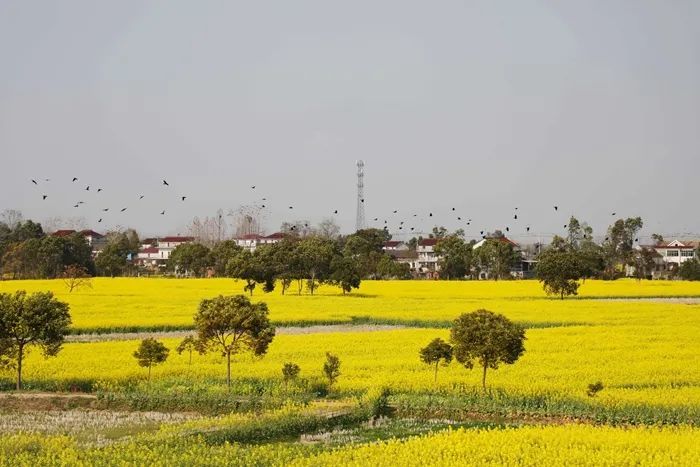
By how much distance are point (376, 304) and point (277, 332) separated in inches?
702

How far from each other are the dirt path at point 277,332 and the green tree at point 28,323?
47.3 ft

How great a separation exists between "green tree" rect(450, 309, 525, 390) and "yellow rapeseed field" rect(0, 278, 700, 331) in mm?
25119

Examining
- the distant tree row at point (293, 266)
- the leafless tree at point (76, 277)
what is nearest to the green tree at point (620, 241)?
the distant tree row at point (293, 266)

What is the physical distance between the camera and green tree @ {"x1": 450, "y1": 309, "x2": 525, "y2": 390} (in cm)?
2450

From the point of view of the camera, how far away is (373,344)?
3750 cm

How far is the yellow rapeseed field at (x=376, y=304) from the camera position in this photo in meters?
50.8

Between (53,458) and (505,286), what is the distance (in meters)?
80.0

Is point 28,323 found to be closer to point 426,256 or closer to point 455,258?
point 455,258

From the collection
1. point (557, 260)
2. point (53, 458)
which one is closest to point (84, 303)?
point (557, 260)

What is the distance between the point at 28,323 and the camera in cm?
2609

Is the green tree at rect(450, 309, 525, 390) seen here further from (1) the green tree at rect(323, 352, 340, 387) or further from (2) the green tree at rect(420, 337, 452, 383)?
(1) the green tree at rect(323, 352, 340, 387)

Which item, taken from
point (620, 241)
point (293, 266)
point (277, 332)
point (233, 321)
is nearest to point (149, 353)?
point (233, 321)

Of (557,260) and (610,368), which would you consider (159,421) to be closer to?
(610,368)

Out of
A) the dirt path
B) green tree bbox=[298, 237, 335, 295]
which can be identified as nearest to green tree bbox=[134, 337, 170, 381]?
the dirt path
